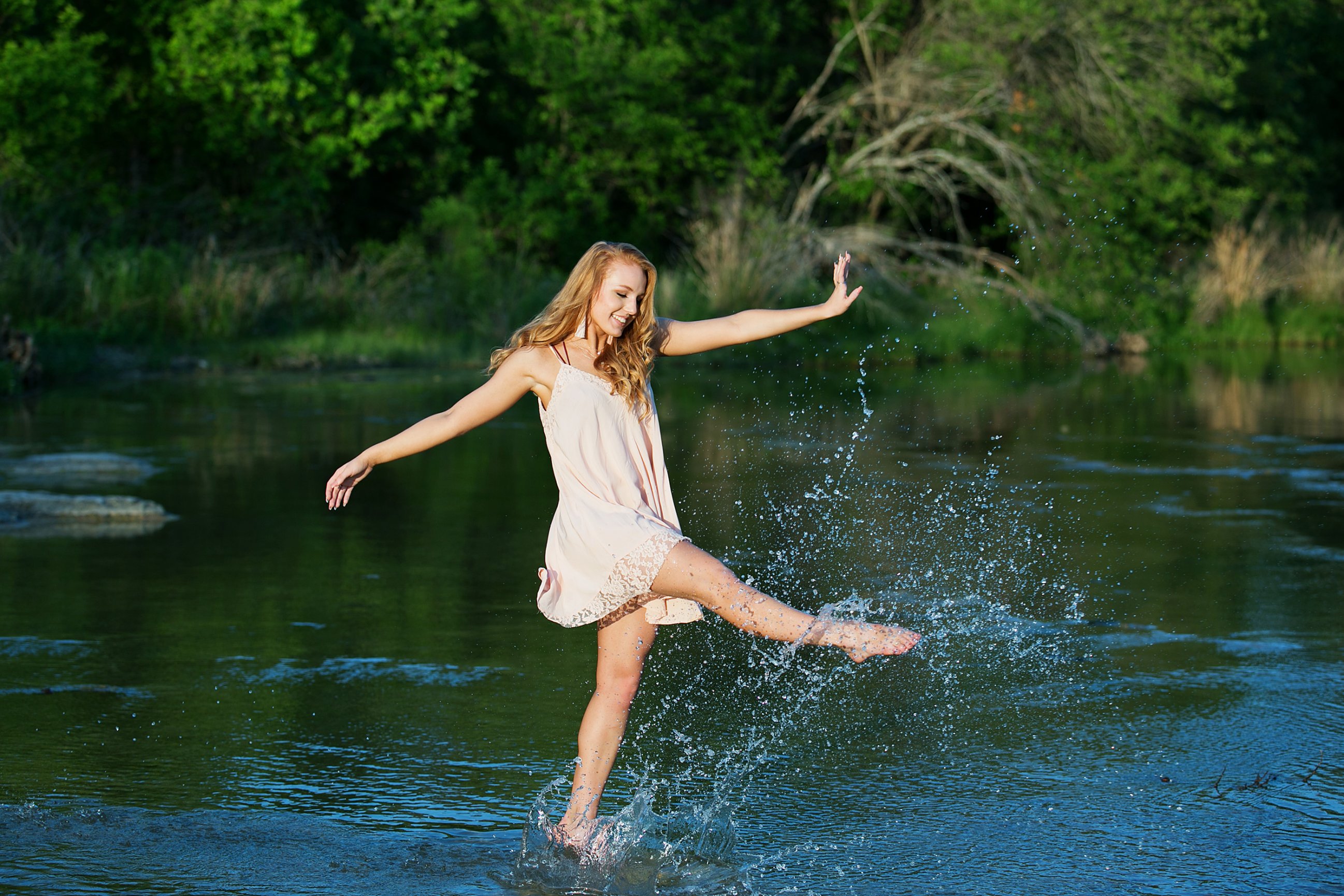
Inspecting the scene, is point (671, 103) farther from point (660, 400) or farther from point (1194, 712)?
point (1194, 712)

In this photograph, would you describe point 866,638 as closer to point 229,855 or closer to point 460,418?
point 460,418

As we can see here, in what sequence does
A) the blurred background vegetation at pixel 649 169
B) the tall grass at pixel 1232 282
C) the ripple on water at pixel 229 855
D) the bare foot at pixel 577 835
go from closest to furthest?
the ripple on water at pixel 229 855, the bare foot at pixel 577 835, the blurred background vegetation at pixel 649 169, the tall grass at pixel 1232 282

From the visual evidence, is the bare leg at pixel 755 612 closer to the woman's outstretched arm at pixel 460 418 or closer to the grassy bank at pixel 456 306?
the woman's outstretched arm at pixel 460 418

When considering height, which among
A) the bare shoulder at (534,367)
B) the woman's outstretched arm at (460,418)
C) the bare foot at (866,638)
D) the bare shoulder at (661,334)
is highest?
the bare shoulder at (661,334)

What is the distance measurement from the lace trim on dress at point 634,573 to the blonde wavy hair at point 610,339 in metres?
0.42

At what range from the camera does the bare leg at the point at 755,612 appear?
4.27 meters

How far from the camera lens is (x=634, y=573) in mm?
4305

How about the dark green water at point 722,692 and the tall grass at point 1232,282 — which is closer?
the dark green water at point 722,692

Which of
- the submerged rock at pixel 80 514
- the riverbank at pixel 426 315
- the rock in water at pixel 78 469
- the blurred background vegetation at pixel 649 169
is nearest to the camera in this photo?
the submerged rock at pixel 80 514

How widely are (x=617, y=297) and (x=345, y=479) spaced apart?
0.88 metres

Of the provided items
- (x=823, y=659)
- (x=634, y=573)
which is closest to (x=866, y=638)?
(x=634, y=573)

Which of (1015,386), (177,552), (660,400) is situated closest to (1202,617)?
(177,552)

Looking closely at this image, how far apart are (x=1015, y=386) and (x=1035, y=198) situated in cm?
812

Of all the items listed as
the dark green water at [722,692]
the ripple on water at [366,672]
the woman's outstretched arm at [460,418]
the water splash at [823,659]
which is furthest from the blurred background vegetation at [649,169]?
the woman's outstretched arm at [460,418]
